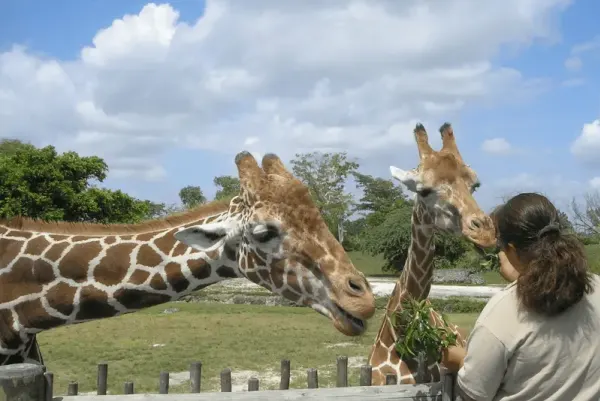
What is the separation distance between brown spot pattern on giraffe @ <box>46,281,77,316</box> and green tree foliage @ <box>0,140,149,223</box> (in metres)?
27.2

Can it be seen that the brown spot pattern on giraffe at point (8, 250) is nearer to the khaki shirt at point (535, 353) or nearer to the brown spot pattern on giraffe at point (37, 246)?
the brown spot pattern on giraffe at point (37, 246)

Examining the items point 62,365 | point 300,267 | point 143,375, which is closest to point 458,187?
point 300,267

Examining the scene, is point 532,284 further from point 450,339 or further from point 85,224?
point 85,224

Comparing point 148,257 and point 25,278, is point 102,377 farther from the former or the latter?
point 148,257

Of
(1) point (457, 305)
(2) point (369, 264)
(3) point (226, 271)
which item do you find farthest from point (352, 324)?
(2) point (369, 264)

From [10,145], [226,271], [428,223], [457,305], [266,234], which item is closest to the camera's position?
[266,234]

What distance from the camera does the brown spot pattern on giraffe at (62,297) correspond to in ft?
13.0

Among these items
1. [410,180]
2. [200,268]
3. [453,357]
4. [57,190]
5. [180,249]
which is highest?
[57,190]

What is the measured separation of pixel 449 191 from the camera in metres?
5.38

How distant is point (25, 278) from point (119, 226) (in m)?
0.72

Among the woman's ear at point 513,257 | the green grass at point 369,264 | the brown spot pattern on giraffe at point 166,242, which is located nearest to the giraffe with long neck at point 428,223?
the brown spot pattern on giraffe at point 166,242

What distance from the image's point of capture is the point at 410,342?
3.47 m

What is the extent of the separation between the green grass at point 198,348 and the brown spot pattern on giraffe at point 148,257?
5.51m

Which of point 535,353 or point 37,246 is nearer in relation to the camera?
point 535,353
